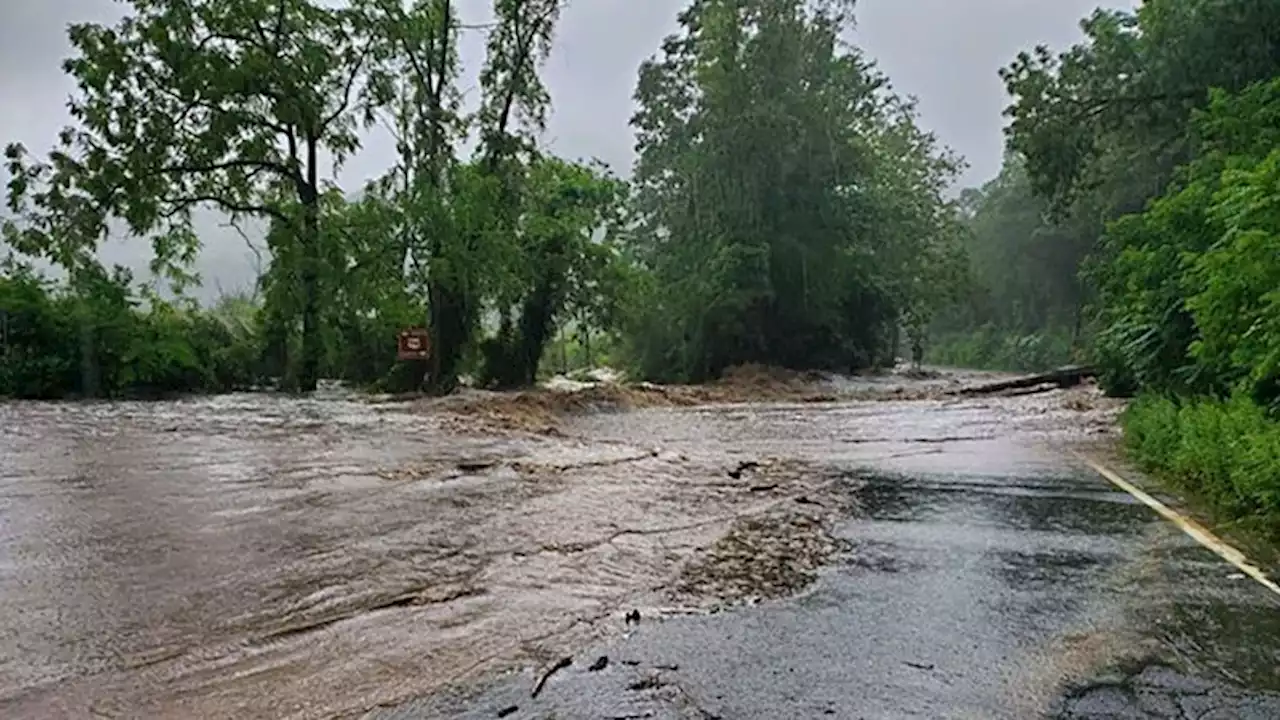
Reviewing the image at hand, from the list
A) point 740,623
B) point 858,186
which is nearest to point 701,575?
point 740,623

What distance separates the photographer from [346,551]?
7.79m

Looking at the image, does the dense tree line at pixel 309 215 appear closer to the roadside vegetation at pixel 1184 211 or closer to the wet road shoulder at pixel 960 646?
the roadside vegetation at pixel 1184 211

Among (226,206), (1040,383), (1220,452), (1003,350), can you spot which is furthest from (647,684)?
(1003,350)

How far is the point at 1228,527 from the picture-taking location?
30.0 ft

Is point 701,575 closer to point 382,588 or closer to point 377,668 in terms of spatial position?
point 382,588

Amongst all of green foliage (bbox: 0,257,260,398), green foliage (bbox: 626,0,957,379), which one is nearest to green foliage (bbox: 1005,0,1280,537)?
green foliage (bbox: 626,0,957,379)

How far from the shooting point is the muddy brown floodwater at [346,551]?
5.05 m

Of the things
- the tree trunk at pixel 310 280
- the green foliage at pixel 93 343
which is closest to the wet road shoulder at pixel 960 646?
the green foliage at pixel 93 343

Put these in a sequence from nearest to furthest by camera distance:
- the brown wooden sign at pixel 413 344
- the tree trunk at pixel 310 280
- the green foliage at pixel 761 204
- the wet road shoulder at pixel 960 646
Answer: the wet road shoulder at pixel 960 646, the tree trunk at pixel 310 280, the brown wooden sign at pixel 413 344, the green foliage at pixel 761 204

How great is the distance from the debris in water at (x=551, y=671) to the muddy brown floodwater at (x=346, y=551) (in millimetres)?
195

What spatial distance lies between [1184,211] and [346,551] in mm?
14092

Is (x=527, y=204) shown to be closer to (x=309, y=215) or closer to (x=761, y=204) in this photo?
(x=309, y=215)

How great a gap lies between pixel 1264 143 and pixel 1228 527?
9357 mm

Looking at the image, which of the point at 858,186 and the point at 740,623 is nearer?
the point at 740,623
